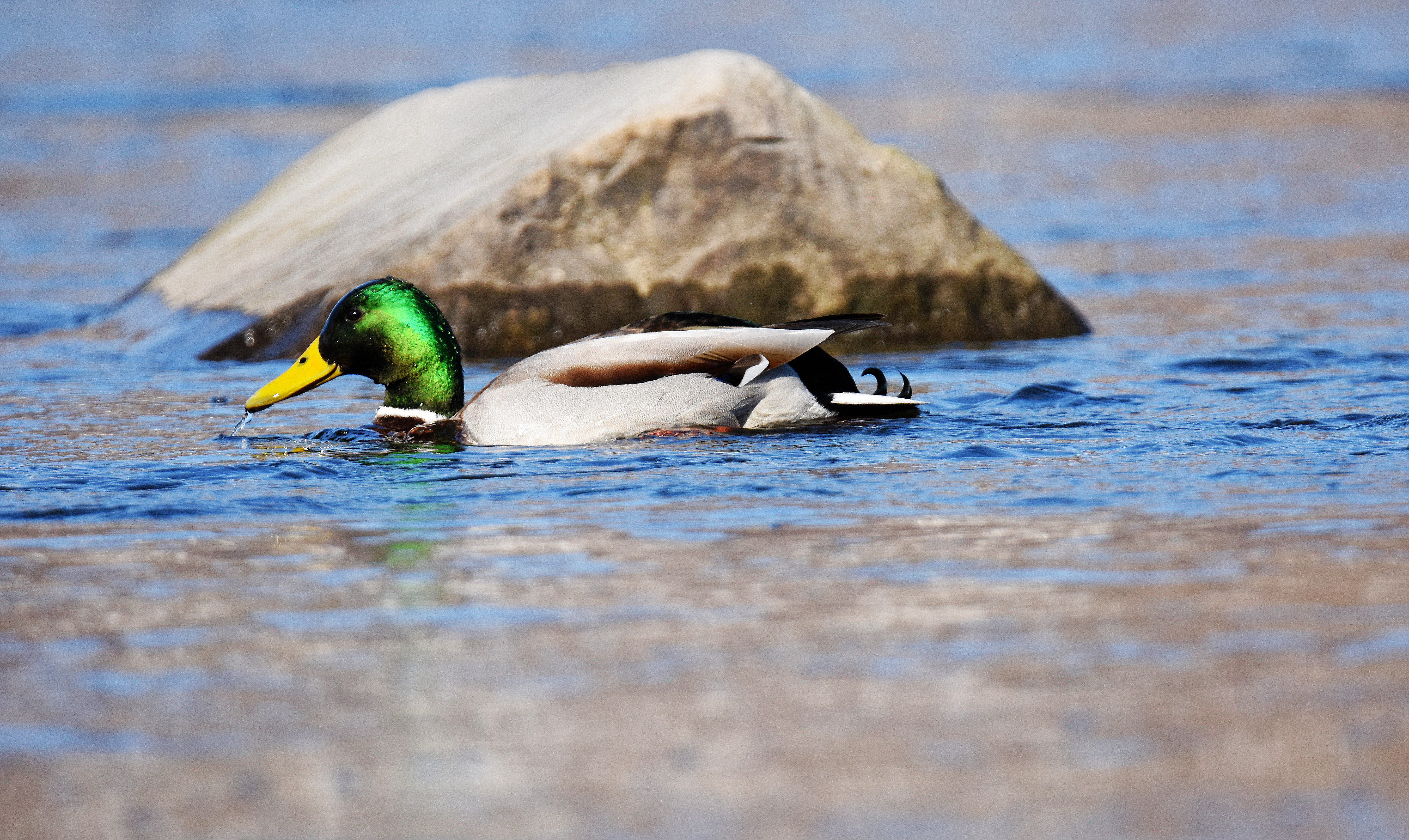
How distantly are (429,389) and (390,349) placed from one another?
21 cm

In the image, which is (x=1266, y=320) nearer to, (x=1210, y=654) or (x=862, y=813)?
(x=1210, y=654)

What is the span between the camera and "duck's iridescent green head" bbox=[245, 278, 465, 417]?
720 centimetres

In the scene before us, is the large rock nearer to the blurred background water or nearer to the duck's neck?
the blurred background water

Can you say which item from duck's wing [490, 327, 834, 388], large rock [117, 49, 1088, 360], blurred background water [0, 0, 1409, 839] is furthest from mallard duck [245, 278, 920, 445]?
large rock [117, 49, 1088, 360]

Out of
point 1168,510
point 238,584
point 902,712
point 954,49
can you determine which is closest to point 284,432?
point 238,584

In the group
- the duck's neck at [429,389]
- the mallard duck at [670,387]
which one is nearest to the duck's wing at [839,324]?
the mallard duck at [670,387]

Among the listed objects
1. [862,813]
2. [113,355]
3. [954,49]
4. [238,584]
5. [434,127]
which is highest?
[954,49]

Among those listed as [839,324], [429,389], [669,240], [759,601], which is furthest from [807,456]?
[669,240]

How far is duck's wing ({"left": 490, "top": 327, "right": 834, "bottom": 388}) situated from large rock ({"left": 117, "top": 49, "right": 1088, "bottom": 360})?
229cm

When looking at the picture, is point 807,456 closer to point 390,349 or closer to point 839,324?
point 839,324

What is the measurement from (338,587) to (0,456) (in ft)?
7.77

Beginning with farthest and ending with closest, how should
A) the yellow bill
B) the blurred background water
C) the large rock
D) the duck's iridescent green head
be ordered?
the large rock, the duck's iridescent green head, the yellow bill, the blurred background water

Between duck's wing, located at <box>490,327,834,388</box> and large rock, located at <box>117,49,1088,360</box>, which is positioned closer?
duck's wing, located at <box>490,327,834,388</box>

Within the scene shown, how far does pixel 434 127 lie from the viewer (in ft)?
35.7
